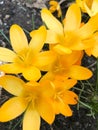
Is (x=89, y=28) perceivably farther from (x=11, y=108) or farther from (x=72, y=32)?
(x=11, y=108)

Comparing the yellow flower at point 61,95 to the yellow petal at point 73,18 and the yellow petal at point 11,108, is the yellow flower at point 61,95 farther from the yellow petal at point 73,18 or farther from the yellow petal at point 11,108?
the yellow petal at point 73,18

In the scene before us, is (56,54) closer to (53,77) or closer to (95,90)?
(53,77)

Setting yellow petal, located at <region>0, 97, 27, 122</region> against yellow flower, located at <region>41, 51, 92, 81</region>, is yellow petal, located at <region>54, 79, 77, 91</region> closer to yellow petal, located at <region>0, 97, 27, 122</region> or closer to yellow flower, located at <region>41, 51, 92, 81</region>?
yellow flower, located at <region>41, 51, 92, 81</region>

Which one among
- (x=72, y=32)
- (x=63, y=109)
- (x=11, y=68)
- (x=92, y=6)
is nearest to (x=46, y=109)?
(x=63, y=109)

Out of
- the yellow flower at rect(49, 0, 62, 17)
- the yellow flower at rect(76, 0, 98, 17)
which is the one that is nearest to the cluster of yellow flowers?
the yellow flower at rect(76, 0, 98, 17)

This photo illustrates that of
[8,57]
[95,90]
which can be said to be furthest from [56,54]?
[95,90]

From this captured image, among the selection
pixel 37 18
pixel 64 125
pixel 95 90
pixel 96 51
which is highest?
pixel 96 51
